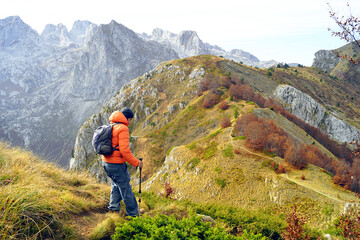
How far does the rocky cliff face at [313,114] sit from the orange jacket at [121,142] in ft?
200

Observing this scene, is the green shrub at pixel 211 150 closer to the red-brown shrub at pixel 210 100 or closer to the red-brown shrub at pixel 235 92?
the red-brown shrub at pixel 210 100

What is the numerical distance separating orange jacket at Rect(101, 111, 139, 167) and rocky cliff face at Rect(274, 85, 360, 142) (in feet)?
200

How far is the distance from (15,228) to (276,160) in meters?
21.1

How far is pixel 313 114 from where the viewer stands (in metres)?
Result: 59.5

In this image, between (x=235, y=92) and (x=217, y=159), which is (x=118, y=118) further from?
(x=235, y=92)

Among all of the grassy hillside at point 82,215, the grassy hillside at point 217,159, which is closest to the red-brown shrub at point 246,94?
the grassy hillside at point 217,159

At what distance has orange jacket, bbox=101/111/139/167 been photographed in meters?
6.22

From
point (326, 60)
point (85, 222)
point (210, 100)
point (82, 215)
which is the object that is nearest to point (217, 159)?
point (82, 215)

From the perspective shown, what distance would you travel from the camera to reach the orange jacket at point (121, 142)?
6.22m

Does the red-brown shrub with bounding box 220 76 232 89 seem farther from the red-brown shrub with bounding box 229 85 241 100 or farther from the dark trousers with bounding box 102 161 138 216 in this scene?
the dark trousers with bounding box 102 161 138 216

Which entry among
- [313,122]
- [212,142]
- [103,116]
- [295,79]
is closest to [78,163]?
[103,116]

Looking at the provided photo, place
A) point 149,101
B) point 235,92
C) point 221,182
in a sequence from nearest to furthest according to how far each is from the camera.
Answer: point 221,182 → point 235,92 → point 149,101

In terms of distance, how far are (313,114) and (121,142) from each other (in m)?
69.1

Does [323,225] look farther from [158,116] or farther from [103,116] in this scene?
[103,116]
